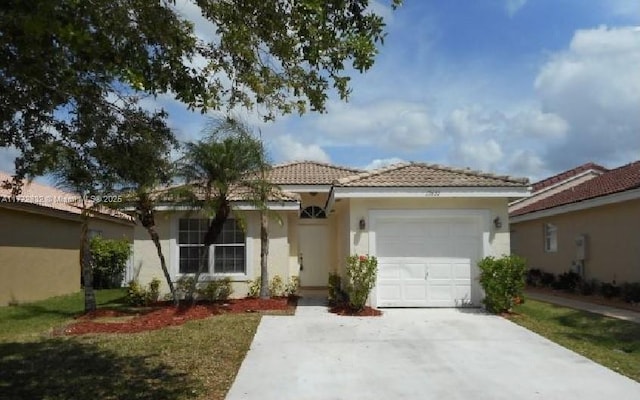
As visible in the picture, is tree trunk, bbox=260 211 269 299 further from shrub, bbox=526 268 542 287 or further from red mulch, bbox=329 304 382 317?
shrub, bbox=526 268 542 287

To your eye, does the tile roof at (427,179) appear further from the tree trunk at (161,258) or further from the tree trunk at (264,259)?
the tree trunk at (161,258)

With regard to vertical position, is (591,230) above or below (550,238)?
above

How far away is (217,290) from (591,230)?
452 inches

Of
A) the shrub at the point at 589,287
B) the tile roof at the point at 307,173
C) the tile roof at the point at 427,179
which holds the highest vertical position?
the tile roof at the point at 307,173

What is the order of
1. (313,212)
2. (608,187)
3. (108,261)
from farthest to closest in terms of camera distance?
(108,261), (313,212), (608,187)

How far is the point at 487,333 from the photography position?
11617mm

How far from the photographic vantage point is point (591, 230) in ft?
63.3

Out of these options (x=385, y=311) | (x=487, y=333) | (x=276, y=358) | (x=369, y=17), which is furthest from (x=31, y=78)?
(x=385, y=311)

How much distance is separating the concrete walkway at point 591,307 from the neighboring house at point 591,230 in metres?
1.55

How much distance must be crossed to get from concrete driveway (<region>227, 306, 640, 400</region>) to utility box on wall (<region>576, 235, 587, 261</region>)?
26.1ft

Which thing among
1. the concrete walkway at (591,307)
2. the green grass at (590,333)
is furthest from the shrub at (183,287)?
the concrete walkway at (591,307)

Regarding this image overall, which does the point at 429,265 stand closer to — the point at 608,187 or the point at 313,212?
the point at 313,212

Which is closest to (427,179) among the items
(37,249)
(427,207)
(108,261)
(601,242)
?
(427,207)

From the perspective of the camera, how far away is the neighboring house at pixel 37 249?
682 inches
